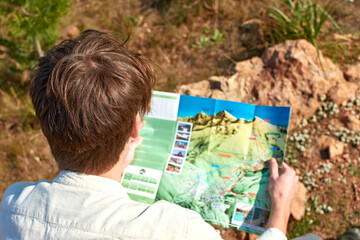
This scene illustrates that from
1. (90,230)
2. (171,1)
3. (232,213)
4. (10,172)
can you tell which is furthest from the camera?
(171,1)

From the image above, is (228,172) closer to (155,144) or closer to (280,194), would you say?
(280,194)

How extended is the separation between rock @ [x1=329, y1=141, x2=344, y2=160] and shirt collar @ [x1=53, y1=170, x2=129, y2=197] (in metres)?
1.60

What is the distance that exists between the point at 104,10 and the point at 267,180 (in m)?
3.06

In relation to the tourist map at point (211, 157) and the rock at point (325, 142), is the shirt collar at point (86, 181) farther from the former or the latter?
the rock at point (325, 142)

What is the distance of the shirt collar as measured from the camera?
1.16 metres

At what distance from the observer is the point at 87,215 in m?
1.06

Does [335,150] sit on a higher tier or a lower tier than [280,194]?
higher

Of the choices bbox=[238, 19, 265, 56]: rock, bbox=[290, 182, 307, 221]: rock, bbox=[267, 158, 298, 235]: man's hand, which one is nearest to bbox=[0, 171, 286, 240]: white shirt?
bbox=[267, 158, 298, 235]: man's hand

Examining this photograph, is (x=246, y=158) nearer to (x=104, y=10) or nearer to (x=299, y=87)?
(x=299, y=87)

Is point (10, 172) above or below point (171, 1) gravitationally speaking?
below

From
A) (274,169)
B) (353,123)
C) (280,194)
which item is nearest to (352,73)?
(353,123)

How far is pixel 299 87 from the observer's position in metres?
2.24

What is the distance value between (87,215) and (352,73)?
2231 mm

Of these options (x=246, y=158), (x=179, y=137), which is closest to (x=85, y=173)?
(x=179, y=137)
